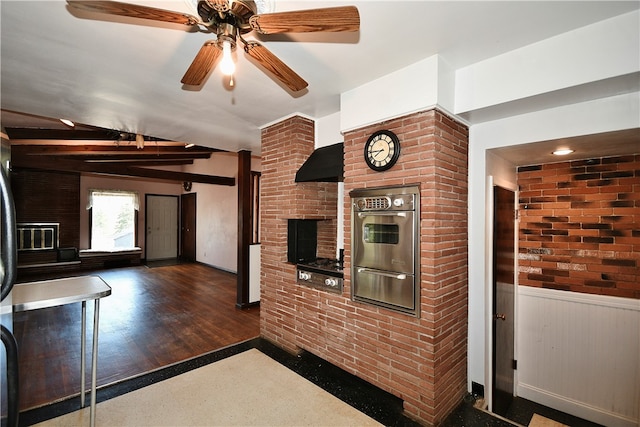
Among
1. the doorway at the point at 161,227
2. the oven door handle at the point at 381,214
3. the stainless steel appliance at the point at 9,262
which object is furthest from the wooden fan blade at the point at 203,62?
the doorway at the point at 161,227

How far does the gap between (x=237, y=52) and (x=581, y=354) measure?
3.98 m

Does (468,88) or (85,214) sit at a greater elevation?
(468,88)

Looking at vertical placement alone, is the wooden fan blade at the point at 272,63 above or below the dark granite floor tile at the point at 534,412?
above

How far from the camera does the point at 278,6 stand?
1.57 m

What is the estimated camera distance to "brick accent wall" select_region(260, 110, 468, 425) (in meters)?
2.07

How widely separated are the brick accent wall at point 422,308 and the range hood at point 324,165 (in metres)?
0.19

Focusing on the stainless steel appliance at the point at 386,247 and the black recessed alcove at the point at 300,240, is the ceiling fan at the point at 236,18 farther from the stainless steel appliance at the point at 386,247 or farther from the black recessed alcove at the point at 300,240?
the black recessed alcove at the point at 300,240

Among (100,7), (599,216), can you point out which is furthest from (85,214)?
Answer: (599,216)

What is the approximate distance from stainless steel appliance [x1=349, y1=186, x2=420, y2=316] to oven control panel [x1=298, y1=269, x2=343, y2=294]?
0.21 m

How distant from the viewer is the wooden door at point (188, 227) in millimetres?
9198

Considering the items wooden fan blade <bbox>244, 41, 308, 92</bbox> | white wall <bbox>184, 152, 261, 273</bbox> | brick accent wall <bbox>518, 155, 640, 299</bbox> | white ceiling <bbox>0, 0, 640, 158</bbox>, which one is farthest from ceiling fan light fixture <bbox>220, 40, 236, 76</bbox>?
white wall <bbox>184, 152, 261, 273</bbox>

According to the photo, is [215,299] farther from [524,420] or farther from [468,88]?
[468,88]

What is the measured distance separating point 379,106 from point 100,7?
1805 mm

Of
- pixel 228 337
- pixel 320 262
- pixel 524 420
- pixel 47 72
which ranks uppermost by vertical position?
pixel 47 72
